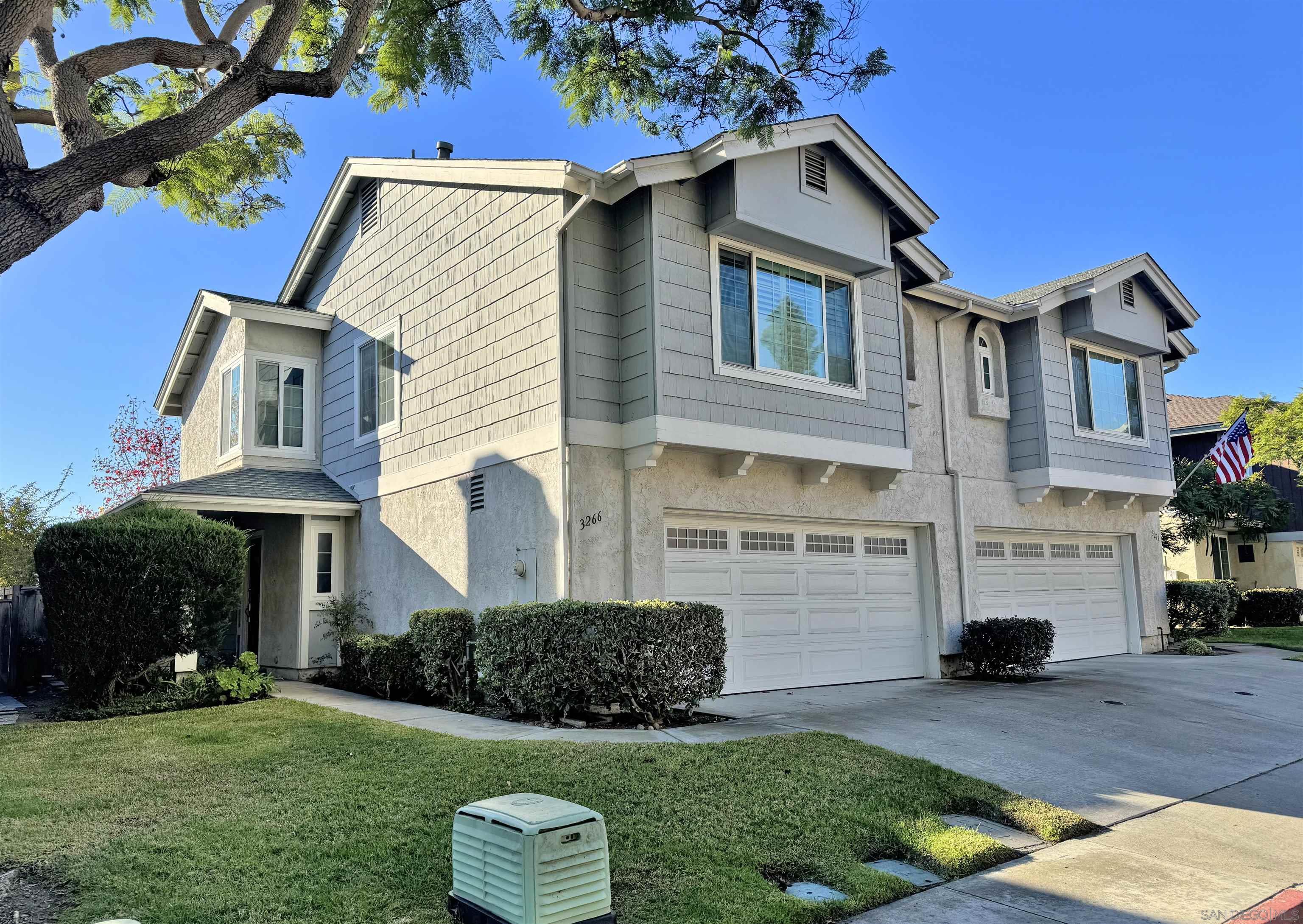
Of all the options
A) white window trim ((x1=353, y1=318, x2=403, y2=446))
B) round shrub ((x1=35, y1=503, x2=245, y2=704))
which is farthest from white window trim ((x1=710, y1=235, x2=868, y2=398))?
round shrub ((x1=35, y1=503, x2=245, y2=704))

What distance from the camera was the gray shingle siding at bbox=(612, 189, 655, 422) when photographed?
34.0 ft

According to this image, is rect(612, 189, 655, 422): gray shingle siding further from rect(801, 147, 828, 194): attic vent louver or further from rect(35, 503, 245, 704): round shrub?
rect(35, 503, 245, 704): round shrub

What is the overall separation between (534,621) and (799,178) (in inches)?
252

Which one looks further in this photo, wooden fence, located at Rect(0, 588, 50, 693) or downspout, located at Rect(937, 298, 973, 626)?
downspout, located at Rect(937, 298, 973, 626)

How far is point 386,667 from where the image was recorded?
1180 centimetres

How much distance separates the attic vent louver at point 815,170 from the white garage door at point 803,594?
4.39 metres

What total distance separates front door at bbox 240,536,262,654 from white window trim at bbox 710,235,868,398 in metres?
9.29

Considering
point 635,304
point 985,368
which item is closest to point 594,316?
point 635,304

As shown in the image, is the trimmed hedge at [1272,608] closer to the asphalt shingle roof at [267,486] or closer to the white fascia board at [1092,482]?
the white fascia board at [1092,482]

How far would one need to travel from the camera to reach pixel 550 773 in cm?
661

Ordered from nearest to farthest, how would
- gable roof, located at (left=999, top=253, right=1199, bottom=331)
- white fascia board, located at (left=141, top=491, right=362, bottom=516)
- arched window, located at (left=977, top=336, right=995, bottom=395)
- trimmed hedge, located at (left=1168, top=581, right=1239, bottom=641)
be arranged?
white fascia board, located at (left=141, top=491, right=362, bottom=516) → arched window, located at (left=977, top=336, right=995, bottom=395) → gable roof, located at (left=999, top=253, right=1199, bottom=331) → trimmed hedge, located at (left=1168, top=581, right=1239, bottom=641)

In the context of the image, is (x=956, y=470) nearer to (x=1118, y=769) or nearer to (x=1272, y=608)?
(x=1118, y=769)

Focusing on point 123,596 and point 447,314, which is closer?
point 123,596

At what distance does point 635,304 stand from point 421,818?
6513mm
